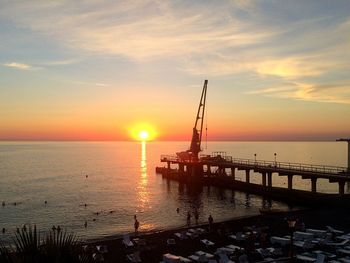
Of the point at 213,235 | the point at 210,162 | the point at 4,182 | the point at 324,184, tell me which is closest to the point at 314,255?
the point at 213,235

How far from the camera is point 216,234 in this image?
3030 centimetres

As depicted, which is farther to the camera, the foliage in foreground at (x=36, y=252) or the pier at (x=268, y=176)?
the pier at (x=268, y=176)

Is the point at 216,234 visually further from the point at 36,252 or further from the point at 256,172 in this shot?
the point at 256,172

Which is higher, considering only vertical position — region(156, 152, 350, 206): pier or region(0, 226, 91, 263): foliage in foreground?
region(0, 226, 91, 263): foliage in foreground

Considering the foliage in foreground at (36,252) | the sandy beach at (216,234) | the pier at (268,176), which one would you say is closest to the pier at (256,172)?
the pier at (268,176)

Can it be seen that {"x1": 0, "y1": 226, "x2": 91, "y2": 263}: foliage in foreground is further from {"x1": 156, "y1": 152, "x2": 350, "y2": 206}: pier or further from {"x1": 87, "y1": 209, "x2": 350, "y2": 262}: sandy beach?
{"x1": 156, "y1": 152, "x2": 350, "y2": 206}: pier

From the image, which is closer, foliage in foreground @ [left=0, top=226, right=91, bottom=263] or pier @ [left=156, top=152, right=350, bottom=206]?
foliage in foreground @ [left=0, top=226, right=91, bottom=263]

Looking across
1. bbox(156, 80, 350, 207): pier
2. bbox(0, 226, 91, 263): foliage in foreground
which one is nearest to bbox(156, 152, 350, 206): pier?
bbox(156, 80, 350, 207): pier

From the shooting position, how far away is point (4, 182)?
291 ft

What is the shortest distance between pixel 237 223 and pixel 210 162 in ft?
142

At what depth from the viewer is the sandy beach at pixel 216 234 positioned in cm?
2555

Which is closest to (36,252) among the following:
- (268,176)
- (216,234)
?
(216,234)

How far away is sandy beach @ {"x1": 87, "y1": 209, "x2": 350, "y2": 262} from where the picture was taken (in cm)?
2555

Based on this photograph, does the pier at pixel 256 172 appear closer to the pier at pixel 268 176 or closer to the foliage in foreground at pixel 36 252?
the pier at pixel 268 176
